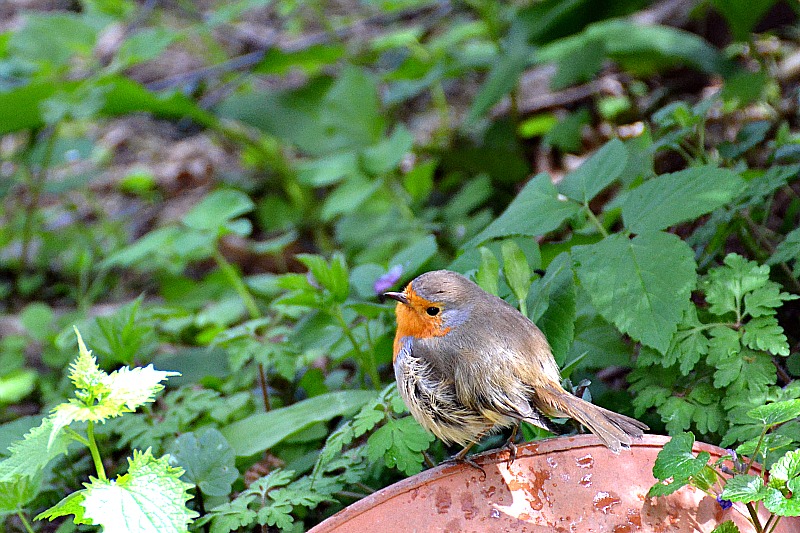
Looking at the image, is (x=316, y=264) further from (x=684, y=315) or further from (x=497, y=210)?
(x=497, y=210)

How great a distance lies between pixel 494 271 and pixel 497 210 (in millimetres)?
2438

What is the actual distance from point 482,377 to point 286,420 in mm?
846

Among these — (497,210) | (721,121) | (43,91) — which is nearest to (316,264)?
(497,210)

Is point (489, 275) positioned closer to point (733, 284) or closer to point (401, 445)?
point (401, 445)

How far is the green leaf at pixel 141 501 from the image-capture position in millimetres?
1542

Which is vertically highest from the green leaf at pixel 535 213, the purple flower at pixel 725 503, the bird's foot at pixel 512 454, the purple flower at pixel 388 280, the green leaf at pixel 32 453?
the green leaf at pixel 535 213

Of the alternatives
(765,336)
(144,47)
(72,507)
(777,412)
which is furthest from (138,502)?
(144,47)

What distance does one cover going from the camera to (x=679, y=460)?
1.68 metres

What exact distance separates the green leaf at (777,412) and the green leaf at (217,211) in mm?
→ 2277

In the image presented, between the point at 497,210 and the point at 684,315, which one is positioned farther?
the point at 497,210

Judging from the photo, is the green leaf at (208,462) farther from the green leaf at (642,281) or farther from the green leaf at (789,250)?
the green leaf at (789,250)

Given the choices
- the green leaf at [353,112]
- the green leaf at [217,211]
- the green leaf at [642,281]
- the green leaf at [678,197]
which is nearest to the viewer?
the green leaf at [642,281]

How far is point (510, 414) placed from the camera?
1879 millimetres

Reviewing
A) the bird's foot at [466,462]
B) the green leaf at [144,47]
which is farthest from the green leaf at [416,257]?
the green leaf at [144,47]
